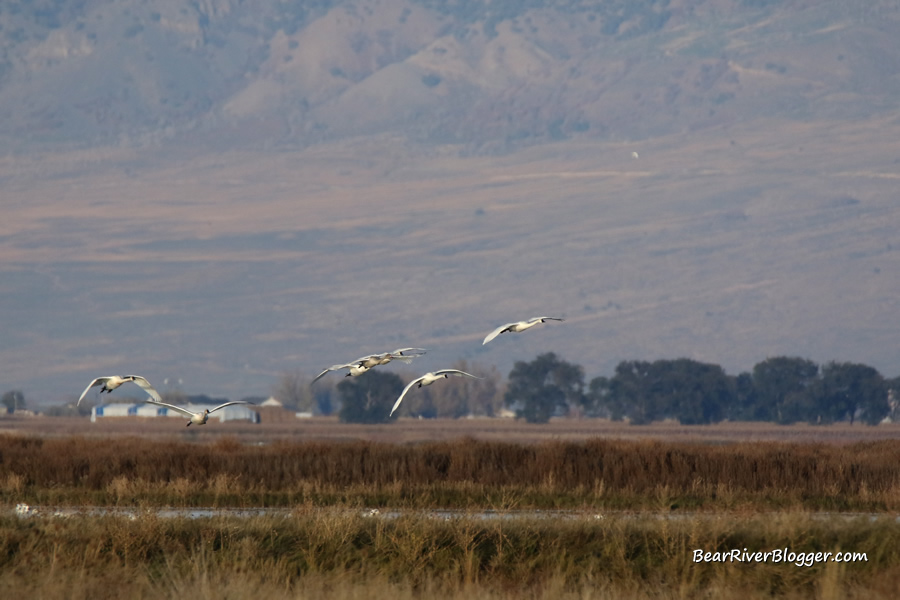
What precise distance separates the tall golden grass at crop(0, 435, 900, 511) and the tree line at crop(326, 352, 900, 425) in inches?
4552

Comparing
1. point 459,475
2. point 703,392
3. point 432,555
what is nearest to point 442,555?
point 432,555

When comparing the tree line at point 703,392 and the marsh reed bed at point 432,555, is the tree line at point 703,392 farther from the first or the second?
the marsh reed bed at point 432,555

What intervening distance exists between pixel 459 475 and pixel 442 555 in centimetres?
2158

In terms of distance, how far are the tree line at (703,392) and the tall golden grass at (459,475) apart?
379ft

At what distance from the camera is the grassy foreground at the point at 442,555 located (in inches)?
893

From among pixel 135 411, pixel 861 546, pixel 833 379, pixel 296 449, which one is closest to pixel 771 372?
pixel 833 379

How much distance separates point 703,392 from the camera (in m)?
180

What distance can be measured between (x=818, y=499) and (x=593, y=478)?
807 centimetres

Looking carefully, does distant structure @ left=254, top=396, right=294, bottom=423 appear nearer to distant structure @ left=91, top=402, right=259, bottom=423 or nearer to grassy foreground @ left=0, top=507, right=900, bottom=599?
distant structure @ left=91, top=402, right=259, bottom=423

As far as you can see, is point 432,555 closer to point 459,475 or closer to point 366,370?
point 366,370

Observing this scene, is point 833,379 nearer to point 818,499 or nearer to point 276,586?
point 818,499

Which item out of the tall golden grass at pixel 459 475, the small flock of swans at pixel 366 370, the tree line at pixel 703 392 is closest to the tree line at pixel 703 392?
the tree line at pixel 703 392

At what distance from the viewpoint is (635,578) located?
2458cm

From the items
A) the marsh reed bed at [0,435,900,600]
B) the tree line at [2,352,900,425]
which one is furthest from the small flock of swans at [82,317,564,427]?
the tree line at [2,352,900,425]
